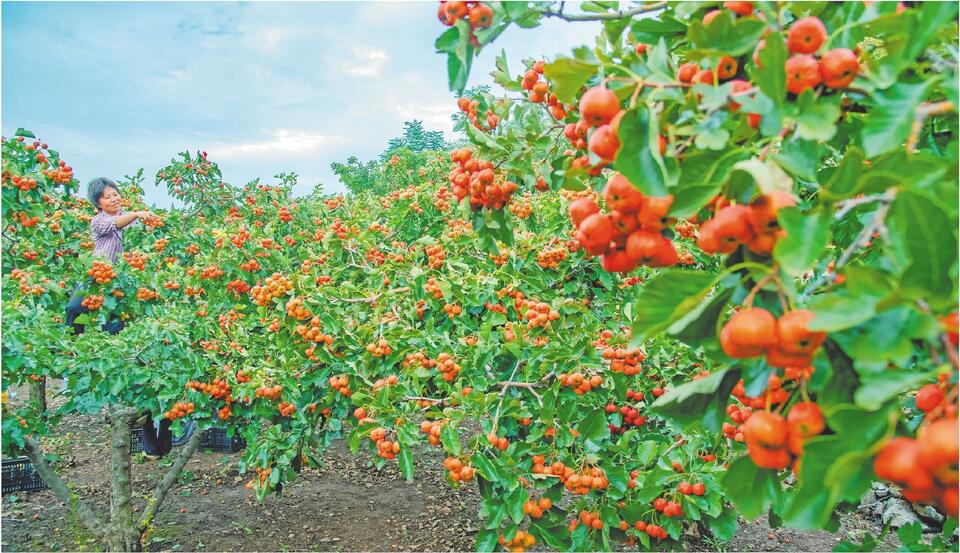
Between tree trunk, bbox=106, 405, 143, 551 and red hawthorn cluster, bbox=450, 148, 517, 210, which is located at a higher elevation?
red hawthorn cluster, bbox=450, 148, 517, 210

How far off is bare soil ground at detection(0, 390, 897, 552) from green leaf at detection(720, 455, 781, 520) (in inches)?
158

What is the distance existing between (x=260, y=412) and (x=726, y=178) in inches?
129

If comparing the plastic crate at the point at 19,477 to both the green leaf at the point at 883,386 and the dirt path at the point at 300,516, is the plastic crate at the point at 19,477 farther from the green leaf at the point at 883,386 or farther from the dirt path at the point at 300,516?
the green leaf at the point at 883,386

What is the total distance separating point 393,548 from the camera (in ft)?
15.2

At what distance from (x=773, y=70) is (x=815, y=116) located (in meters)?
0.10

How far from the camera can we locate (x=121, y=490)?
4109 millimetres

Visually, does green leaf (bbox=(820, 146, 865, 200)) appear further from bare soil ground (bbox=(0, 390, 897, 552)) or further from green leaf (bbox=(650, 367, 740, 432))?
bare soil ground (bbox=(0, 390, 897, 552))

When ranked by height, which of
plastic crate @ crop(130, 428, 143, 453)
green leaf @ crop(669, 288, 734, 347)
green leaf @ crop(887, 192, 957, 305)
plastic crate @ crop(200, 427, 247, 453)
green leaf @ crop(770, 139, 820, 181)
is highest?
green leaf @ crop(770, 139, 820, 181)

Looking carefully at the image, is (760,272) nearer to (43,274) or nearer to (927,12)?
(927,12)

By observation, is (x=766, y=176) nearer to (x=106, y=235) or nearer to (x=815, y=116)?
(x=815, y=116)

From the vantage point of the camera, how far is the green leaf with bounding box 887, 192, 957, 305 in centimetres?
78

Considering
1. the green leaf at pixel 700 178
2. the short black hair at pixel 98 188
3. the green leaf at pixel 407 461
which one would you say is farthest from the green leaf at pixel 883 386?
the short black hair at pixel 98 188

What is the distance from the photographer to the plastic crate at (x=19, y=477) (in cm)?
511

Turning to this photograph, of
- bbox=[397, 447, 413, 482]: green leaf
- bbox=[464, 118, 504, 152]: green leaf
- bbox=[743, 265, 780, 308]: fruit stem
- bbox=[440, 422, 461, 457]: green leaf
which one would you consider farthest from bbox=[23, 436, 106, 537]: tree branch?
bbox=[743, 265, 780, 308]: fruit stem
